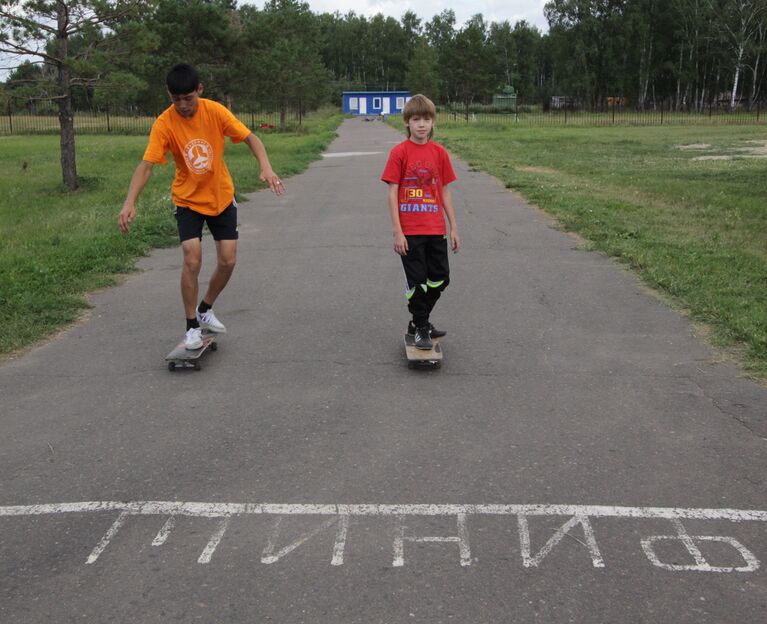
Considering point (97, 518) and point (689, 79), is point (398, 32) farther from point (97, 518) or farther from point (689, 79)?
point (97, 518)

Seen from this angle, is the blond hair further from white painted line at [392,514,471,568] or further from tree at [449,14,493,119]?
tree at [449,14,493,119]

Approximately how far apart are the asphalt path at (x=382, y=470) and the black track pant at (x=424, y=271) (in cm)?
44

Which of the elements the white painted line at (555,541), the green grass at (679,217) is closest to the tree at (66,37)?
the green grass at (679,217)

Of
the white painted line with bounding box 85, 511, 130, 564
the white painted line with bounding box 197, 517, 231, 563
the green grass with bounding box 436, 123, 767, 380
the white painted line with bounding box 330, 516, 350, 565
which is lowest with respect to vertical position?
the white painted line with bounding box 85, 511, 130, 564

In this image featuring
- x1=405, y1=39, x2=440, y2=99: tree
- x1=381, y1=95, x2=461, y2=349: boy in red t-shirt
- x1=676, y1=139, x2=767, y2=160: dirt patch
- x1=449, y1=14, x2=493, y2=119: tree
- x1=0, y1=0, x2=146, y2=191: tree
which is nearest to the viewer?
x1=381, y1=95, x2=461, y2=349: boy in red t-shirt

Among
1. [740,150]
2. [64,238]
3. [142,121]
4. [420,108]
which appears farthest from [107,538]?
[142,121]

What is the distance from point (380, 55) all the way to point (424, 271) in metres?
139

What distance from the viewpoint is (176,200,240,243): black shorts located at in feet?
17.7

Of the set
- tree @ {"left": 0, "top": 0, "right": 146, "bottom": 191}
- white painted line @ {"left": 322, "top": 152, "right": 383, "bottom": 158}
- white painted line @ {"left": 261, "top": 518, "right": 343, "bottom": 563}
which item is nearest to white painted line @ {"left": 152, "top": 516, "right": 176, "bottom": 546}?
white painted line @ {"left": 261, "top": 518, "right": 343, "bottom": 563}

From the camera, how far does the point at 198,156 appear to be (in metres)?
5.31

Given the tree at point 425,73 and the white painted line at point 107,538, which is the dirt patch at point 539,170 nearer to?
the white painted line at point 107,538

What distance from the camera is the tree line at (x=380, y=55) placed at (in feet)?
54.9

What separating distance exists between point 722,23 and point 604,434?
249 feet

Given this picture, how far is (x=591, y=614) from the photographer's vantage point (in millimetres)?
2664
